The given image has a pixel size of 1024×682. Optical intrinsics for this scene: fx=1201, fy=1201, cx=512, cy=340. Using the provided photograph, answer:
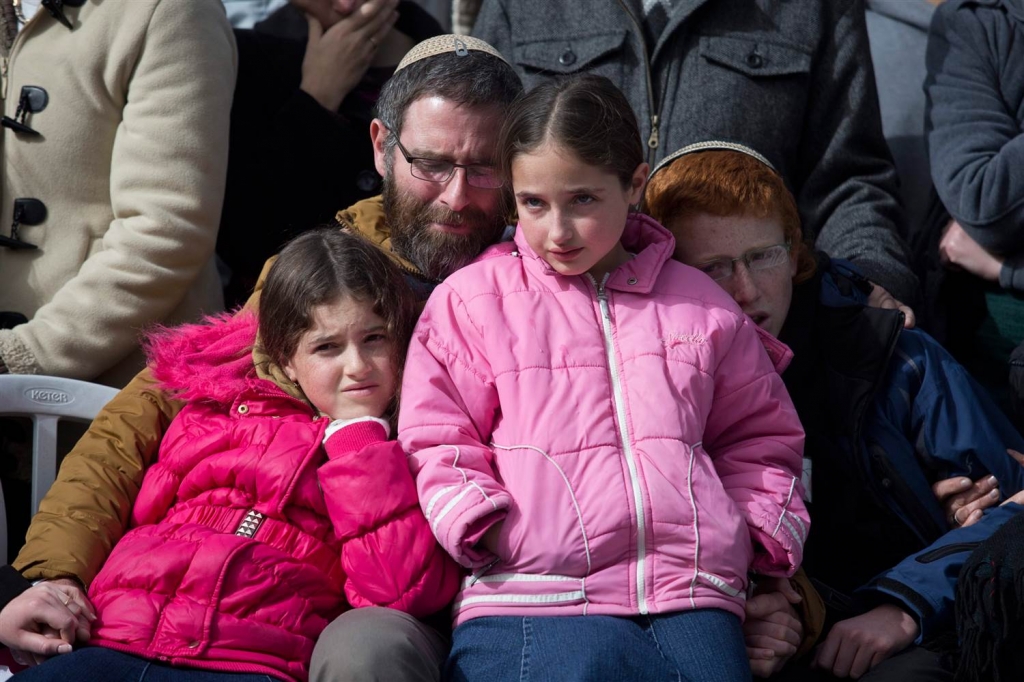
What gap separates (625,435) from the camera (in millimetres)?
2449

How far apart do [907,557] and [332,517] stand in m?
1.36

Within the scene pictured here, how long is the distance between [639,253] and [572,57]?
127 cm

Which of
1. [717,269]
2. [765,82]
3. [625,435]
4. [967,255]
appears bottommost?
[967,255]

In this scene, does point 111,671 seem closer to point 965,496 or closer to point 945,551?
point 945,551

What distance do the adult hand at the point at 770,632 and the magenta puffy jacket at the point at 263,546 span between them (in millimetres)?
649

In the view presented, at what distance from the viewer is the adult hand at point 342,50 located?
12.3 ft

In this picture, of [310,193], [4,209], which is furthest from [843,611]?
[4,209]

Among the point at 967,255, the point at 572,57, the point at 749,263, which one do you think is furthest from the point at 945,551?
the point at 572,57

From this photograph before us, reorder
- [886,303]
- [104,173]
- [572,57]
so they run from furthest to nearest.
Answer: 1. [572,57]
2. [104,173]
3. [886,303]

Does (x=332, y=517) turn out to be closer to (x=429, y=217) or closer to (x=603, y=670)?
(x=603, y=670)

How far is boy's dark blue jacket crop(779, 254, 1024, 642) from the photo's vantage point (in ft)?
9.53

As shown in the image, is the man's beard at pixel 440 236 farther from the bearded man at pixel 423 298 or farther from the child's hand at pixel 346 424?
the child's hand at pixel 346 424

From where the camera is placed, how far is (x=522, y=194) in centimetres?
255

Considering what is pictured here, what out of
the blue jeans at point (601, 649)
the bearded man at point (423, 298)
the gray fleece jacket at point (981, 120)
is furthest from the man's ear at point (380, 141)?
the gray fleece jacket at point (981, 120)
